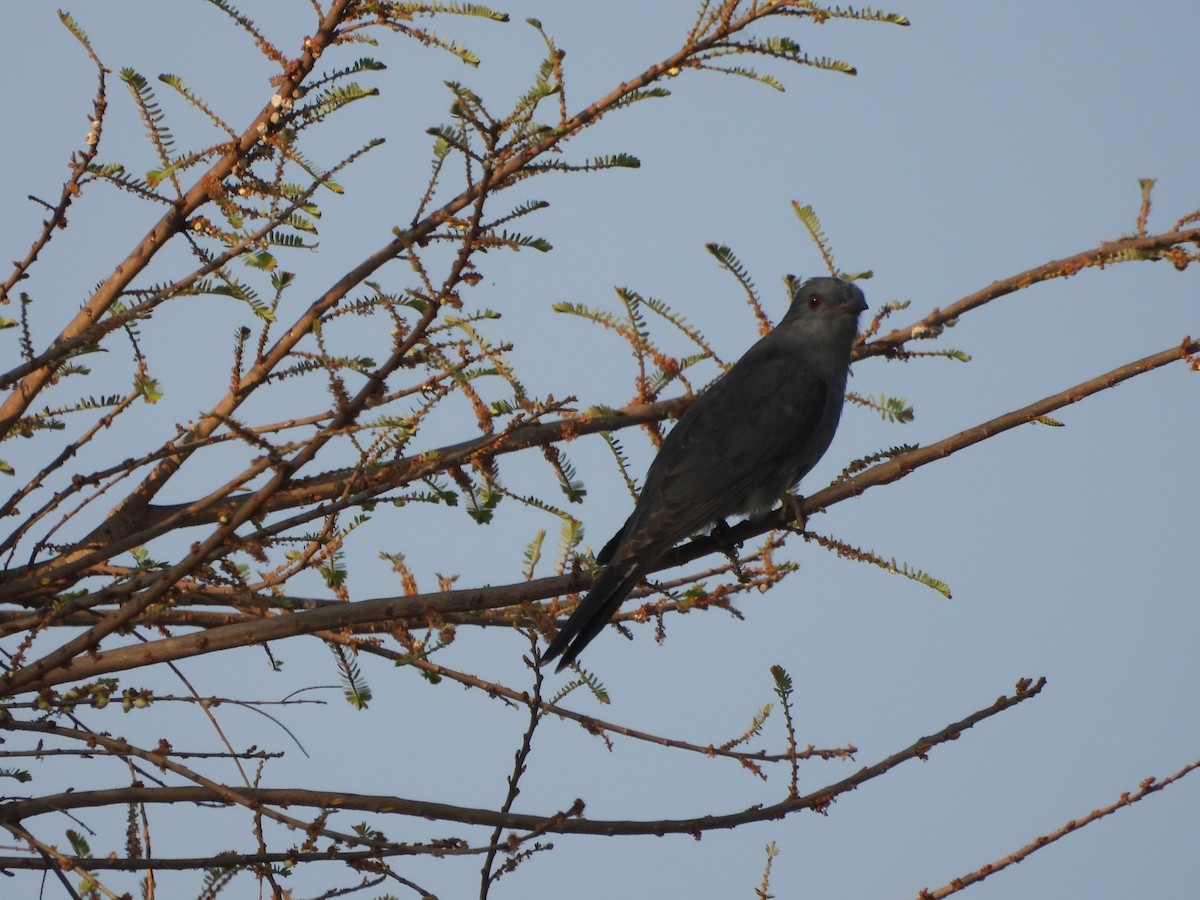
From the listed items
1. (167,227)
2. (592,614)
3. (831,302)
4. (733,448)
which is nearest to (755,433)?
(733,448)

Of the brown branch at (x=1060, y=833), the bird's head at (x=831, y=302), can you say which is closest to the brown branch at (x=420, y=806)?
the brown branch at (x=1060, y=833)

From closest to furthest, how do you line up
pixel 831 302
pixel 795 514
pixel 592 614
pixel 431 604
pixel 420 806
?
pixel 420 806
pixel 431 604
pixel 592 614
pixel 795 514
pixel 831 302

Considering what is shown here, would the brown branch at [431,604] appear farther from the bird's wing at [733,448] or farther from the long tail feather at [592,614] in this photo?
the bird's wing at [733,448]

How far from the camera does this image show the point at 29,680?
319cm

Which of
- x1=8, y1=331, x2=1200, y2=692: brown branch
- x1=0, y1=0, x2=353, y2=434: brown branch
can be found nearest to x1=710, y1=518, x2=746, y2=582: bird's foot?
x1=8, y1=331, x2=1200, y2=692: brown branch

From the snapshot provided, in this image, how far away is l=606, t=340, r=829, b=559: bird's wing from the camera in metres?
5.28

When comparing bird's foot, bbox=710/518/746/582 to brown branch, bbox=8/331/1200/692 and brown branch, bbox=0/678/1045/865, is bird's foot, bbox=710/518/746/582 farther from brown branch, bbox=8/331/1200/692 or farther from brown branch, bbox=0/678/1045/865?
brown branch, bbox=0/678/1045/865

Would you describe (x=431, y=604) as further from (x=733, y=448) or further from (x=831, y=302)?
(x=831, y=302)

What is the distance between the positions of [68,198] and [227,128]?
517 millimetres

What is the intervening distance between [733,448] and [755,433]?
6.5 inches

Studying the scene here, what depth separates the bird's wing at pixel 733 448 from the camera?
5.28m

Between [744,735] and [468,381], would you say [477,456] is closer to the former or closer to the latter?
[468,381]

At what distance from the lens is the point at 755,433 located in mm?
5773

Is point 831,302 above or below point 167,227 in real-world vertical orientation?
above
